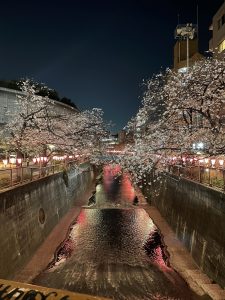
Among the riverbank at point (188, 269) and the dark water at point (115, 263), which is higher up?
the riverbank at point (188, 269)

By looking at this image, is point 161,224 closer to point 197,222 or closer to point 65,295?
point 197,222

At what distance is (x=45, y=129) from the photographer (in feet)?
97.7

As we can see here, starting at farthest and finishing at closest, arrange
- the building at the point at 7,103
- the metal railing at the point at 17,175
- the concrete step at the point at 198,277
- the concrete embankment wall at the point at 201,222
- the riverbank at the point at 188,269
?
1. the building at the point at 7,103
2. the metal railing at the point at 17,175
3. the concrete step at the point at 198,277
4. the concrete embankment wall at the point at 201,222
5. the riverbank at the point at 188,269

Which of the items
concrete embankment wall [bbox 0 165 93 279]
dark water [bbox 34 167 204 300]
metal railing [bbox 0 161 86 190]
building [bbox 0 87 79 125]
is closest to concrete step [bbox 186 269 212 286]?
dark water [bbox 34 167 204 300]

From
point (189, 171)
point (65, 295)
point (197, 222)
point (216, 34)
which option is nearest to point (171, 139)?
point (189, 171)

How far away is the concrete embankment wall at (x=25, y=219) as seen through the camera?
13297mm

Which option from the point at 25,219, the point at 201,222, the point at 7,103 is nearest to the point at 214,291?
the point at 201,222

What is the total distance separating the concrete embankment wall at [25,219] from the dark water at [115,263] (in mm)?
1399

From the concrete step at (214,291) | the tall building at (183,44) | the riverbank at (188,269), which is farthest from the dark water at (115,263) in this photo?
the tall building at (183,44)

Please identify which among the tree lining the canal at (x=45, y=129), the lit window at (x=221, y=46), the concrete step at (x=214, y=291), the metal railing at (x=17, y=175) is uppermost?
the lit window at (x=221, y=46)

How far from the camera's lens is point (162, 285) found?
546 inches

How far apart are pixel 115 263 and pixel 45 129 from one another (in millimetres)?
16615

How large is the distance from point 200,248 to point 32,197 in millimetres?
9519

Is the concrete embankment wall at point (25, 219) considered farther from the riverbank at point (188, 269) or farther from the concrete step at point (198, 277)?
the concrete step at point (198, 277)
